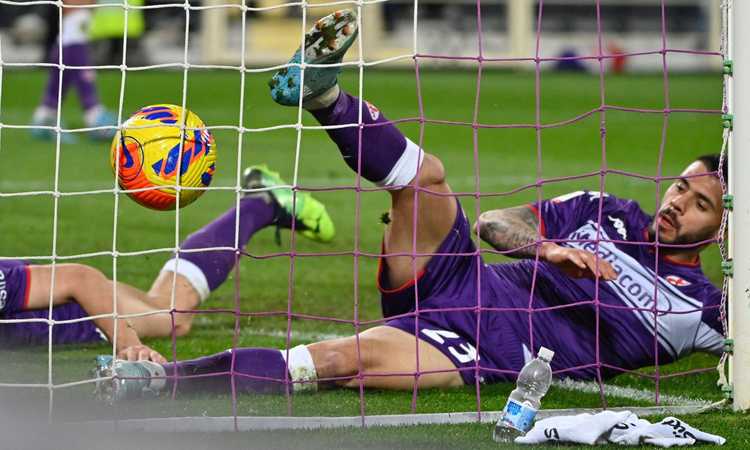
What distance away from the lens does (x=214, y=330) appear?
16.8 ft

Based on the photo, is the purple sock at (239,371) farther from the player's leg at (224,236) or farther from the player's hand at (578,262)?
the player's hand at (578,262)

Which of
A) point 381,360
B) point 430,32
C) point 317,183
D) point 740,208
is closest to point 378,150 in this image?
point 381,360

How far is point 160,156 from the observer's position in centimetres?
390

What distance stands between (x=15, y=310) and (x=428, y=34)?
898 inches

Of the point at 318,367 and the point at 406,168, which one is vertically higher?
the point at 406,168

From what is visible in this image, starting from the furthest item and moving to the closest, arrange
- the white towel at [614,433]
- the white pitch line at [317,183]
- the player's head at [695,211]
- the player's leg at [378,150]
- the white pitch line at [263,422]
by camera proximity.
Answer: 1. the white pitch line at [317,183]
2. the player's head at [695,211]
3. the player's leg at [378,150]
4. the white pitch line at [263,422]
5. the white towel at [614,433]

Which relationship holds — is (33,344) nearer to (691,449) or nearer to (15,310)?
(15,310)

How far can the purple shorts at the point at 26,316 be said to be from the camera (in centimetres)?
426

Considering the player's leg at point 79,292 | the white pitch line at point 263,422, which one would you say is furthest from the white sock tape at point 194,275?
the white pitch line at point 263,422

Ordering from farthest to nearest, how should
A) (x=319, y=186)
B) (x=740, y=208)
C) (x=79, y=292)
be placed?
1. (x=319, y=186)
2. (x=79, y=292)
3. (x=740, y=208)

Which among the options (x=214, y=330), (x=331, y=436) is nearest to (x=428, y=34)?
(x=214, y=330)

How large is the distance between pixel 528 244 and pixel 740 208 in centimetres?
73

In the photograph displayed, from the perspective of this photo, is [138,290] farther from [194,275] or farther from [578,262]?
[578,262]

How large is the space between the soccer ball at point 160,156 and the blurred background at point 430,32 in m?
16.4
